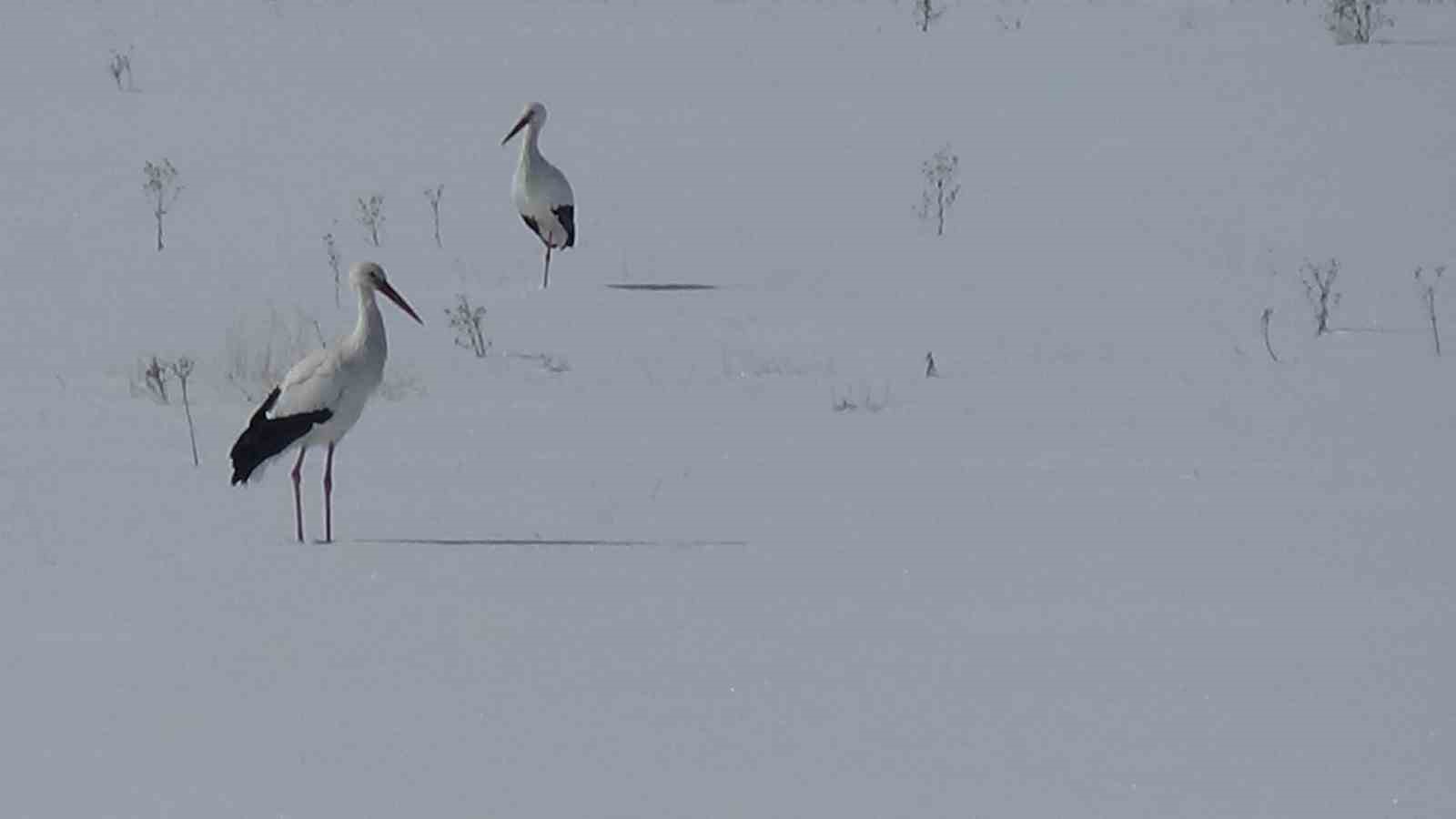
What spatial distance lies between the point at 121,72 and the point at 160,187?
4.35 m

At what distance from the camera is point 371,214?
1573 cm

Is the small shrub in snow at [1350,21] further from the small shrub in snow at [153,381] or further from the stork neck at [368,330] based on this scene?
the stork neck at [368,330]

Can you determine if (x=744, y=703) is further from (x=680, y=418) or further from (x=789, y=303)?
(x=789, y=303)

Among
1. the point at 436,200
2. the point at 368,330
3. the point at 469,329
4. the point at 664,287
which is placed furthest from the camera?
the point at 436,200

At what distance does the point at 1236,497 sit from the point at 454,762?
4.19 metres

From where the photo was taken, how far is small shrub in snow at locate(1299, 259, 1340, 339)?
13695 mm

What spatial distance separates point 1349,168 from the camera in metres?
17.6

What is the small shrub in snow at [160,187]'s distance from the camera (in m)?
15.7

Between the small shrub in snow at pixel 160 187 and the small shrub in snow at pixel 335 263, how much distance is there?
942 mm

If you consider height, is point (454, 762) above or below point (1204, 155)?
below

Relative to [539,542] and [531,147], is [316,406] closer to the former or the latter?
[539,542]

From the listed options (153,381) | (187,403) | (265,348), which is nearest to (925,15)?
(265,348)

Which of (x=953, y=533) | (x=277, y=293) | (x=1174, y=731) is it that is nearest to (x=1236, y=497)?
(x=953, y=533)

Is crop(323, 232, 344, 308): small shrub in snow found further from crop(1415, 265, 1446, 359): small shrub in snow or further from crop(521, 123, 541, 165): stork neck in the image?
crop(1415, 265, 1446, 359): small shrub in snow
